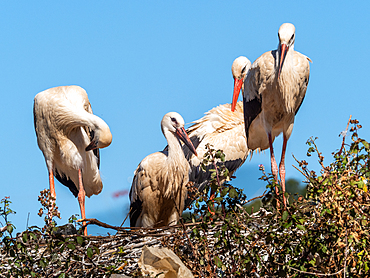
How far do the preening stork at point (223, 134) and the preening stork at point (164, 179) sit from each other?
2.71ft

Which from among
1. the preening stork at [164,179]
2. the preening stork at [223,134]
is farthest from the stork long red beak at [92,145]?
the preening stork at [223,134]

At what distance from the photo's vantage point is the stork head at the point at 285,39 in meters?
4.37

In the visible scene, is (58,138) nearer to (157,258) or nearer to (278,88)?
(278,88)

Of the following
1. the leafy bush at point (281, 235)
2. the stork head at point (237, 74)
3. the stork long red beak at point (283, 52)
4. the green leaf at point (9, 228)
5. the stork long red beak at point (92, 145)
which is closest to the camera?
the leafy bush at point (281, 235)

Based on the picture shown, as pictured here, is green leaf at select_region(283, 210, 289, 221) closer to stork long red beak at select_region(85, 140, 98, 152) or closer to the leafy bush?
the leafy bush

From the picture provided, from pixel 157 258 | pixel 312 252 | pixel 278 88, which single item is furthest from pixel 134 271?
pixel 278 88

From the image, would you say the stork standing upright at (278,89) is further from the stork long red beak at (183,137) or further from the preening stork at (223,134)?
the preening stork at (223,134)

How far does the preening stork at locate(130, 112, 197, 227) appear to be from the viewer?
4.84 metres

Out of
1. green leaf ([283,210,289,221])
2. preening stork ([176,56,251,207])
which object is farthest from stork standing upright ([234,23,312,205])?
green leaf ([283,210,289,221])

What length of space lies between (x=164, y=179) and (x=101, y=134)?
0.69 metres

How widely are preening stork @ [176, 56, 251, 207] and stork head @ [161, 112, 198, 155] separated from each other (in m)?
0.89

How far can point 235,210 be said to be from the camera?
3.02m

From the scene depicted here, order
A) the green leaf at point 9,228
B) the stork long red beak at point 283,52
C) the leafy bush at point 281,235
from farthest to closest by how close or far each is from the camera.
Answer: the stork long red beak at point 283,52 → the green leaf at point 9,228 → the leafy bush at point 281,235

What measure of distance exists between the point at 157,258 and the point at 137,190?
6.99ft
